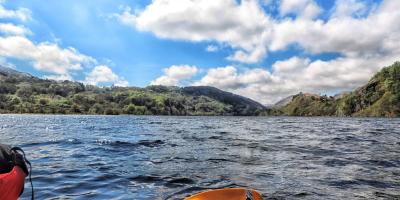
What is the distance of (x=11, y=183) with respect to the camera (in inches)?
223

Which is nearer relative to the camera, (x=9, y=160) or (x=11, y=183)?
(x=11, y=183)

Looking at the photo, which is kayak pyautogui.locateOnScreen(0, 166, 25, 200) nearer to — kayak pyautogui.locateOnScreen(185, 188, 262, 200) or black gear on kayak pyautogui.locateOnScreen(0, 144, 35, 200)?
black gear on kayak pyautogui.locateOnScreen(0, 144, 35, 200)

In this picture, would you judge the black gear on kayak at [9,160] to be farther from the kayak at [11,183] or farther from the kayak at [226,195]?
the kayak at [226,195]

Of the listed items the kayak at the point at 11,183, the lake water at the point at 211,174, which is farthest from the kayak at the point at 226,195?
the lake water at the point at 211,174

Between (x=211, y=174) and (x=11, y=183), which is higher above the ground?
(x=11, y=183)

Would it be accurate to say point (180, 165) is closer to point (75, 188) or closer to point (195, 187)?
point (195, 187)

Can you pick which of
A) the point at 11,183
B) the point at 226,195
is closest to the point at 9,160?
the point at 11,183

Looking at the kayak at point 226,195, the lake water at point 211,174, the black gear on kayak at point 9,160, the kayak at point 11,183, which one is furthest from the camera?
the lake water at point 211,174

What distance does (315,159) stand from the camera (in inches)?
837

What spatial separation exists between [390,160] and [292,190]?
10.9 m

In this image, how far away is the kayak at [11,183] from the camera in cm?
546

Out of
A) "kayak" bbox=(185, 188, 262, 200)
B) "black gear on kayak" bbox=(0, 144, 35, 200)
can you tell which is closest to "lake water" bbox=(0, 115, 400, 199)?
"kayak" bbox=(185, 188, 262, 200)

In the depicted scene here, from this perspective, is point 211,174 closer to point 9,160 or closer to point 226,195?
point 226,195

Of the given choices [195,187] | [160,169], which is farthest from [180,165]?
[195,187]
